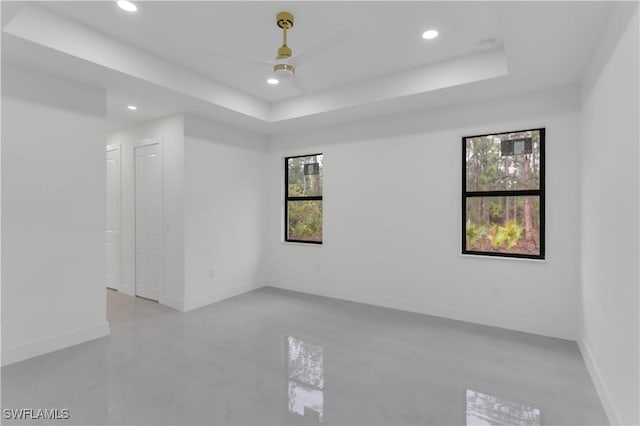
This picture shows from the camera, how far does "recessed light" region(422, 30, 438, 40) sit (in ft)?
9.68

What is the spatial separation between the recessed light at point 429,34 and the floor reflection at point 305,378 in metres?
3.05

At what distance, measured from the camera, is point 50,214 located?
3.11m

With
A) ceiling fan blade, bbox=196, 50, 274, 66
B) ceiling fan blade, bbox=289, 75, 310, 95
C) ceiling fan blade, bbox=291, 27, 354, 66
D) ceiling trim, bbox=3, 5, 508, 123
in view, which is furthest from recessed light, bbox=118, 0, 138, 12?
ceiling fan blade, bbox=289, 75, 310, 95

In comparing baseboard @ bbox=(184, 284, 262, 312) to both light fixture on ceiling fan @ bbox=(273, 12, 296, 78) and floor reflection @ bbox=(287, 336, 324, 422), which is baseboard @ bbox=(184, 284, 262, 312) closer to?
floor reflection @ bbox=(287, 336, 324, 422)

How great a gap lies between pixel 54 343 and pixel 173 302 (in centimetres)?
147

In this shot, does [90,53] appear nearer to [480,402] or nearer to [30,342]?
[30,342]

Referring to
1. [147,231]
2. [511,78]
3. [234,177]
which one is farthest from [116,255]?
[511,78]

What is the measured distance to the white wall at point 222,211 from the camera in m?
4.52

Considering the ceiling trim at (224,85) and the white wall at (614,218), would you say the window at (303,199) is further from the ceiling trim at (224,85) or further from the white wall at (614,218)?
the white wall at (614,218)

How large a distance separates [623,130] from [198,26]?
123 inches

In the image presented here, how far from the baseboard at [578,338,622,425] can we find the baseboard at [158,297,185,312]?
168 inches

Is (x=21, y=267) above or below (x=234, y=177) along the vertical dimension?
below

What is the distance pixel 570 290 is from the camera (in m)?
3.41

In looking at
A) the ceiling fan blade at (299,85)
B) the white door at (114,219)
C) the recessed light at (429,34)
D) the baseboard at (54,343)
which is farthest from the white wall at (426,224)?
the baseboard at (54,343)
